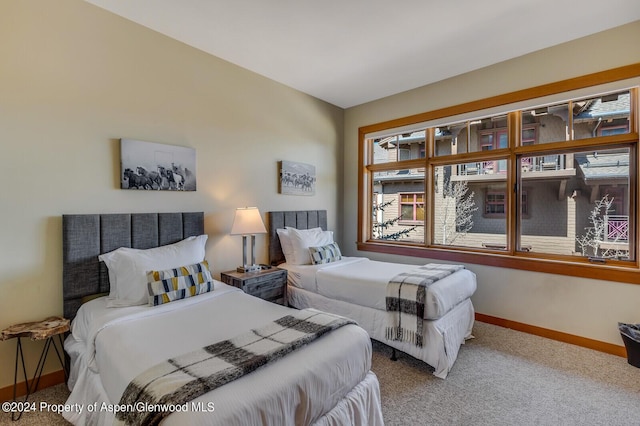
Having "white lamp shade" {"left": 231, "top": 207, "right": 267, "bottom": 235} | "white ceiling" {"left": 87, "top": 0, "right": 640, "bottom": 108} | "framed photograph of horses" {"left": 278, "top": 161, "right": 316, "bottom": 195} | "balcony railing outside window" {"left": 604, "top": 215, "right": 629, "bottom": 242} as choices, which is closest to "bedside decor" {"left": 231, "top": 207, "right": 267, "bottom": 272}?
"white lamp shade" {"left": 231, "top": 207, "right": 267, "bottom": 235}

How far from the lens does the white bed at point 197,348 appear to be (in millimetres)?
1149

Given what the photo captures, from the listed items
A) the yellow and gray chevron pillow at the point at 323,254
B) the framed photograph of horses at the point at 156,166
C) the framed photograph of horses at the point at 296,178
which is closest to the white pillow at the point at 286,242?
the yellow and gray chevron pillow at the point at 323,254

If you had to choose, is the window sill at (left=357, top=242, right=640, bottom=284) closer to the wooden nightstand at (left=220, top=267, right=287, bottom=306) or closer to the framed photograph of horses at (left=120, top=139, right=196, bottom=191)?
the wooden nightstand at (left=220, top=267, right=287, bottom=306)

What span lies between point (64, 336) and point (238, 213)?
166 cm

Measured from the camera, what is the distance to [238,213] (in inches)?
122

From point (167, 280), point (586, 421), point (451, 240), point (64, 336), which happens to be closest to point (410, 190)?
point (451, 240)

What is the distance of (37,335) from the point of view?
6.12 feet

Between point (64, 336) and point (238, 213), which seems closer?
point (64, 336)

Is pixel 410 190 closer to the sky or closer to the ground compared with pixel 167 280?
closer to the sky

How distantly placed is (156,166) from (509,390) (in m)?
3.40

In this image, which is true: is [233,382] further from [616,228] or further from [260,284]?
[616,228]

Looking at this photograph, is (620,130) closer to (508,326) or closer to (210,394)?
(508,326)

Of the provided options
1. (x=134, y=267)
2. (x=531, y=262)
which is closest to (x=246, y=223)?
(x=134, y=267)

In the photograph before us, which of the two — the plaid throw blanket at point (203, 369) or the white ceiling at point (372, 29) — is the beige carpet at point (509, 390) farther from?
the white ceiling at point (372, 29)
